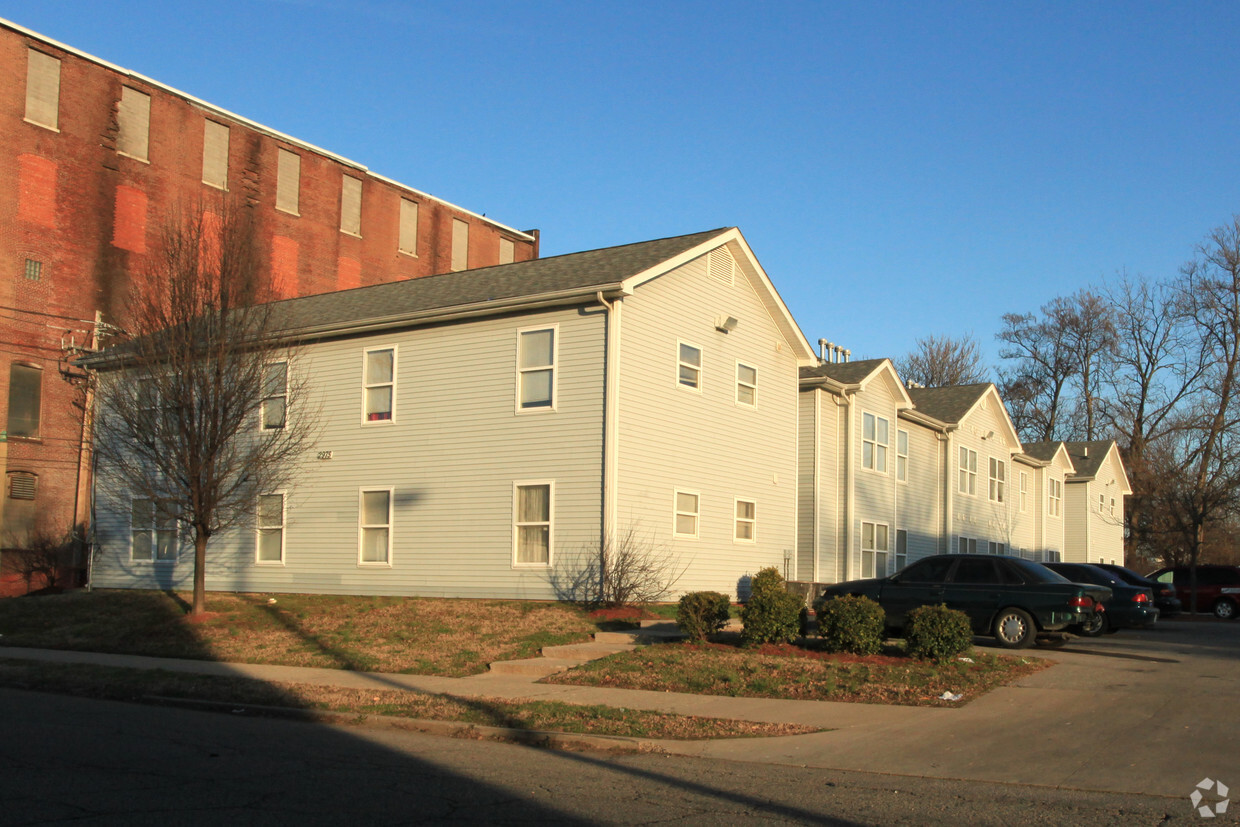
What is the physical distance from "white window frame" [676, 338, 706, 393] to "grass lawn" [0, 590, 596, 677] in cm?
575

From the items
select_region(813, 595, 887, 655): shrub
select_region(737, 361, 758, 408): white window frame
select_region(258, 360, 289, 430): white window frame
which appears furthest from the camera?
select_region(737, 361, 758, 408): white window frame

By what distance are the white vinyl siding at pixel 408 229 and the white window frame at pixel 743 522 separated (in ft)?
92.6

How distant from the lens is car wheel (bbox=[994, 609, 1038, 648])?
667 inches

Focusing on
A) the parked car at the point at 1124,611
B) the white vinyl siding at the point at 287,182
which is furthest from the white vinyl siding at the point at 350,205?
the parked car at the point at 1124,611

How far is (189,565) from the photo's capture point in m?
26.6

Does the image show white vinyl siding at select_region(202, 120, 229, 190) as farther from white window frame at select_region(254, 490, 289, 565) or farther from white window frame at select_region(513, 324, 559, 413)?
white window frame at select_region(513, 324, 559, 413)

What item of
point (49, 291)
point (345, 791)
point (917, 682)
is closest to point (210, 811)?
point (345, 791)

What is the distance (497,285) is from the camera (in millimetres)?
24109

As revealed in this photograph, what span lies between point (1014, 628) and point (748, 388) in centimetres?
1004

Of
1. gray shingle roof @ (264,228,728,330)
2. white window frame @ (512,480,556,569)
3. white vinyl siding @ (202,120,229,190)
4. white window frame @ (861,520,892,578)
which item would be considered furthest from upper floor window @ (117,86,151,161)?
white window frame @ (861,520,892,578)

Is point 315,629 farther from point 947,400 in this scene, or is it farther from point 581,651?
point 947,400

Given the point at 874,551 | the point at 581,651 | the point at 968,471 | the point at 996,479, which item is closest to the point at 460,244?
the point at 968,471

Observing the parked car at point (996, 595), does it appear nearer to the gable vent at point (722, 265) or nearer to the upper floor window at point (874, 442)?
the gable vent at point (722, 265)

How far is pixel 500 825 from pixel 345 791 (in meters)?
1.65
